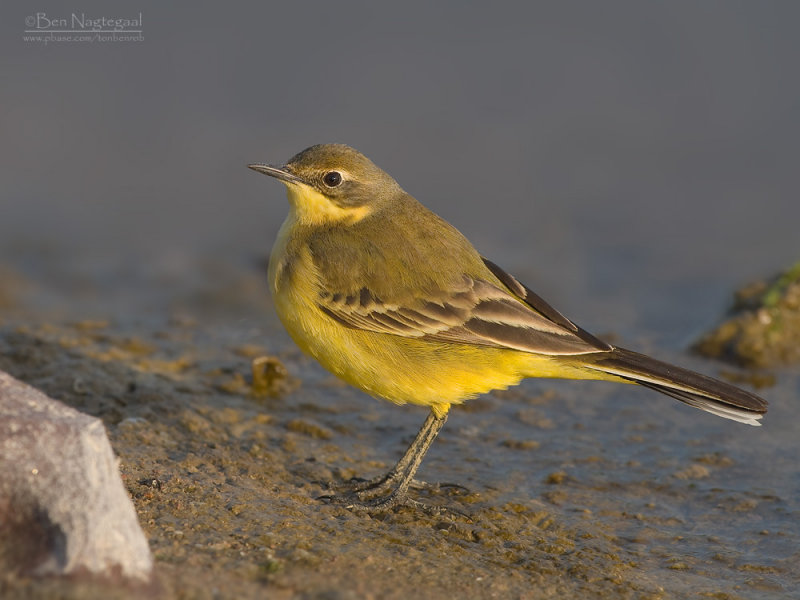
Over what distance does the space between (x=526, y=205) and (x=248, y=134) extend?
3.60 m

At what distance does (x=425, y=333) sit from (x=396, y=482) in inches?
37.5

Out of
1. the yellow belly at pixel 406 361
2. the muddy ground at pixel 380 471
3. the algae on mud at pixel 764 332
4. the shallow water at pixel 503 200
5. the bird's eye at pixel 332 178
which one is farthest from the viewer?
the algae on mud at pixel 764 332

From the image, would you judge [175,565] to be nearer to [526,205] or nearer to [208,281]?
[208,281]

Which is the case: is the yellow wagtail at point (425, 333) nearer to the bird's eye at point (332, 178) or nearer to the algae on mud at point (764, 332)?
the bird's eye at point (332, 178)

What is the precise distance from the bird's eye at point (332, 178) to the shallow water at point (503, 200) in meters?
1.73

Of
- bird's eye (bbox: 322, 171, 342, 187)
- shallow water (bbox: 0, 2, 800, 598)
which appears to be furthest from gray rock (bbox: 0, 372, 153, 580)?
bird's eye (bbox: 322, 171, 342, 187)

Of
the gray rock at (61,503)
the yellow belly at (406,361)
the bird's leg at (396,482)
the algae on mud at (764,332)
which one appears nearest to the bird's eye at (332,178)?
the yellow belly at (406,361)

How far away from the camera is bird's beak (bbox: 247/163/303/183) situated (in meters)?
7.09

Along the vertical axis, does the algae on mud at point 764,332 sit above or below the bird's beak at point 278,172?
below

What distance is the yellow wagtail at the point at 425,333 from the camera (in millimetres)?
6230

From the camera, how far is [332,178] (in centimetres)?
719

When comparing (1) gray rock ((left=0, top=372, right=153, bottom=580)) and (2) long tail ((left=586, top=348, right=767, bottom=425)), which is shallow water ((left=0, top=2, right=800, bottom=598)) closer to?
(2) long tail ((left=586, top=348, right=767, bottom=425))

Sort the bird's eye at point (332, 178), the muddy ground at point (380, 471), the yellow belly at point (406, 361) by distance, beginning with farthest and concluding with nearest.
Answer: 1. the bird's eye at point (332, 178)
2. the yellow belly at point (406, 361)
3. the muddy ground at point (380, 471)

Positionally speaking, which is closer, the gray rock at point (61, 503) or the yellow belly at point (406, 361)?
the gray rock at point (61, 503)
